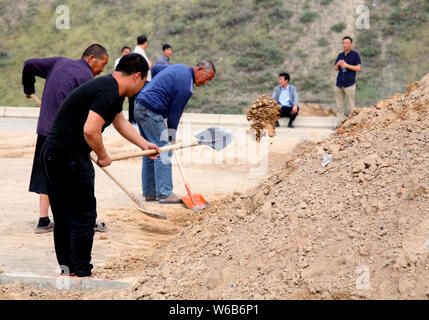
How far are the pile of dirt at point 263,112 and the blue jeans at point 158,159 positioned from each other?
1128 mm

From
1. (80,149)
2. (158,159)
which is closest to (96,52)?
(80,149)

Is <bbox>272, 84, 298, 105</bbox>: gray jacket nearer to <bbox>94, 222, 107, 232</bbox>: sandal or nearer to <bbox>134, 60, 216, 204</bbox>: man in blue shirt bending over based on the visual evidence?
<bbox>134, 60, 216, 204</bbox>: man in blue shirt bending over

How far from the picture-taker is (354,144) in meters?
4.85

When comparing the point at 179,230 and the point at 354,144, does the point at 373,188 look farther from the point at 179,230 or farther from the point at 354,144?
the point at 179,230

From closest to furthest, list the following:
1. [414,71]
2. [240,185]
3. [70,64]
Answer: [70,64] < [240,185] < [414,71]

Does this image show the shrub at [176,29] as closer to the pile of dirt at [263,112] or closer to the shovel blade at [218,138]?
the pile of dirt at [263,112]

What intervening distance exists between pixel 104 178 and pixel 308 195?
4.83 metres

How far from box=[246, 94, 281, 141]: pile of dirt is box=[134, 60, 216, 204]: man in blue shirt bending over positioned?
75cm

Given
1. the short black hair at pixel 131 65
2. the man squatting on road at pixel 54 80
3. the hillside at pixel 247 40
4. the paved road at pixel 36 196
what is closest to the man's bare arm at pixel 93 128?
the short black hair at pixel 131 65

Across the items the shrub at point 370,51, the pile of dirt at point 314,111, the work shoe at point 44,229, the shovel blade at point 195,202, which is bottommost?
the work shoe at point 44,229

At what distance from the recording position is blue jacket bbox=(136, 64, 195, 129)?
22.0 ft

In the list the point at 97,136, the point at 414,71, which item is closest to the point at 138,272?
the point at 97,136

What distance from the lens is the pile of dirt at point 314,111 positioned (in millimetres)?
14797

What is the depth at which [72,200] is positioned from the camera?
4316mm
